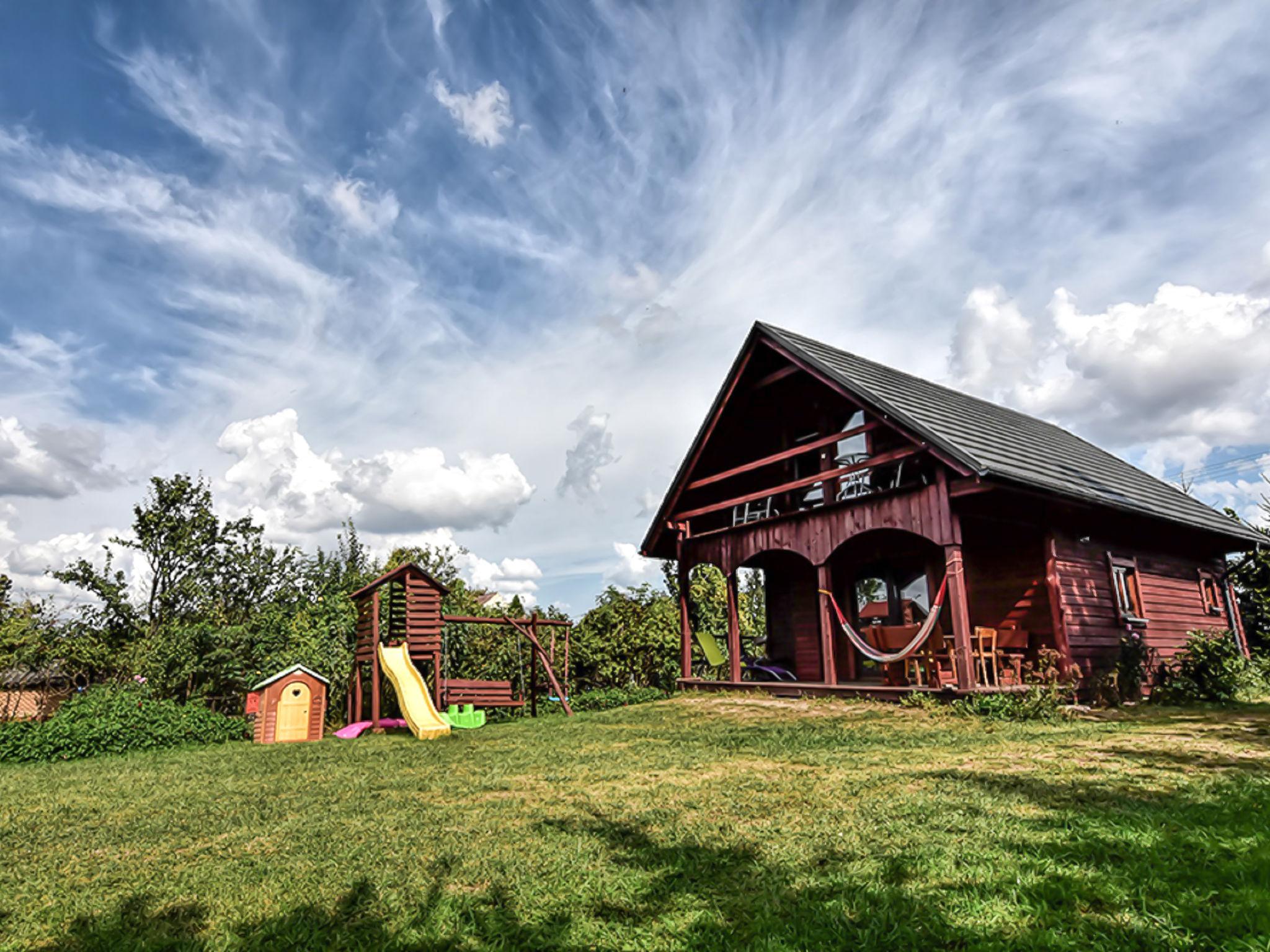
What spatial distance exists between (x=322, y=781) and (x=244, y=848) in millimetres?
2900

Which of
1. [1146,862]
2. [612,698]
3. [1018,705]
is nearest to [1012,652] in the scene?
[1018,705]

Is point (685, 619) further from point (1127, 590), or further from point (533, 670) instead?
point (1127, 590)

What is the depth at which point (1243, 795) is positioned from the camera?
5133 millimetres

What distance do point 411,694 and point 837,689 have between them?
24.0 feet

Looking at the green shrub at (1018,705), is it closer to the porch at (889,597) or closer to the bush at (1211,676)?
the porch at (889,597)

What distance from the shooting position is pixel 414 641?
14.5 m

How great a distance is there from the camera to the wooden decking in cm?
1120

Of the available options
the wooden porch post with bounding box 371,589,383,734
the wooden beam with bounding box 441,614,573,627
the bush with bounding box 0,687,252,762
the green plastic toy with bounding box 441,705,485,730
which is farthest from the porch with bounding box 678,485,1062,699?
the bush with bounding box 0,687,252,762

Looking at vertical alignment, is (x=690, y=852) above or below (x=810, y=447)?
below

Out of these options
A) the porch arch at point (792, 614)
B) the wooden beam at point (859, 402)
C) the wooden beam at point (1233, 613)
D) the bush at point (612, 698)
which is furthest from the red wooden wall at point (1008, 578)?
the wooden beam at point (1233, 613)

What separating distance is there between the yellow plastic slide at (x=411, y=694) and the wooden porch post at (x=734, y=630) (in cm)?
582

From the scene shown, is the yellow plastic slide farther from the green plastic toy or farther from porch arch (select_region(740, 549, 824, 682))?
porch arch (select_region(740, 549, 824, 682))

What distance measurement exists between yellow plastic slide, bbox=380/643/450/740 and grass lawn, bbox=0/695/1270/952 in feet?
12.3

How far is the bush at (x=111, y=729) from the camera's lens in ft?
38.4
